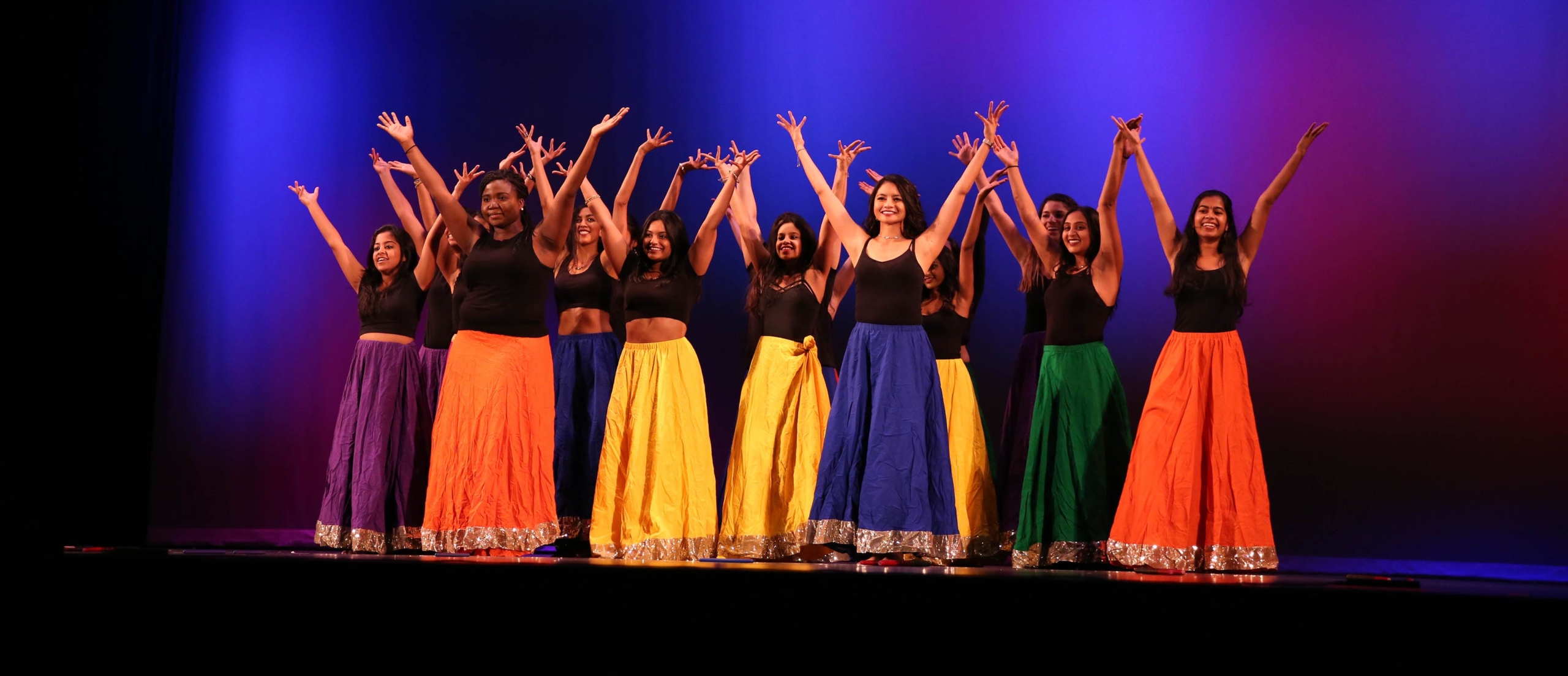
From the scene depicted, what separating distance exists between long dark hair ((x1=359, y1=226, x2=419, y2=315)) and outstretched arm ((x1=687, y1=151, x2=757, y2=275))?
139 cm

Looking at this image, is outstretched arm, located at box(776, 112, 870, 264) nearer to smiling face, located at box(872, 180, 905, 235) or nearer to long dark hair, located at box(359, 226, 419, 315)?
smiling face, located at box(872, 180, 905, 235)

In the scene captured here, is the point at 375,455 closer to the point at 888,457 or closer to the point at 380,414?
the point at 380,414

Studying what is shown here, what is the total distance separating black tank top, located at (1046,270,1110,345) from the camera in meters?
4.31

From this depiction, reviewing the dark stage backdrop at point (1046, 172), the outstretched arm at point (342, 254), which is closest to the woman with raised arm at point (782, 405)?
the dark stage backdrop at point (1046, 172)

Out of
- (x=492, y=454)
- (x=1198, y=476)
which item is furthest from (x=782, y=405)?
(x=1198, y=476)

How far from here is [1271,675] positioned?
2320 mm

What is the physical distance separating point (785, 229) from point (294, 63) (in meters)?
3.54

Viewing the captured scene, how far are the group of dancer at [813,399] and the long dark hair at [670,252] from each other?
11mm

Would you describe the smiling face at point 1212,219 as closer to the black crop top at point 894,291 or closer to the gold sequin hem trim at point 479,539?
the black crop top at point 894,291

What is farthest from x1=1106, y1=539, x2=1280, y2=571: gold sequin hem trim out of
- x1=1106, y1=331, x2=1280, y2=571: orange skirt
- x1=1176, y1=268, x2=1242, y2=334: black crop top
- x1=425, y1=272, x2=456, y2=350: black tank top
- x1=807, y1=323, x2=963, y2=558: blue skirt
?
x1=425, y1=272, x2=456, y2=350: black tank top

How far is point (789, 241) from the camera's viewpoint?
14.7 feet

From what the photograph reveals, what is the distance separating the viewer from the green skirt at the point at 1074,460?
4.15 m

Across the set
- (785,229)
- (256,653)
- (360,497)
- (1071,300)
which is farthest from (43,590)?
(1071,300)

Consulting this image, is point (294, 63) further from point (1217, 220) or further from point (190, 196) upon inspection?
point (1217, 220)
